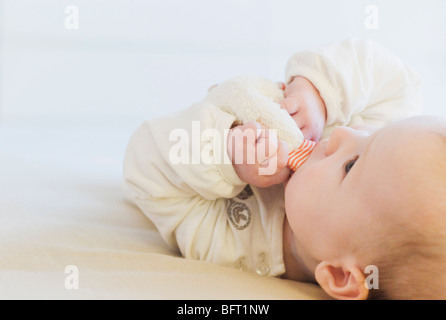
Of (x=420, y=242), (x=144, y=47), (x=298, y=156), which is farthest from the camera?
(x=144, y=47)

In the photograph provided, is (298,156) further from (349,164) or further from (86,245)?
(86,245)

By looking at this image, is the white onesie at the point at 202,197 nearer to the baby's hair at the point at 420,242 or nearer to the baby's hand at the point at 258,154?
the baby's hand at the point at 258,154

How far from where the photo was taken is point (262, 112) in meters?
0.92

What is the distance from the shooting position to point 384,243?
69 cm

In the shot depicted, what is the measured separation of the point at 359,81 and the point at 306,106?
15 cm

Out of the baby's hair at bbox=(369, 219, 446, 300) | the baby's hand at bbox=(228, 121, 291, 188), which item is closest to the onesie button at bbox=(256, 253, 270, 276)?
the baby's hand at bbox=(228, 121, 291, 188)

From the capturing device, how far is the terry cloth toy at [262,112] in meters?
0.91

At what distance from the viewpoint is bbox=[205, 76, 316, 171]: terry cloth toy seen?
0.91 metres

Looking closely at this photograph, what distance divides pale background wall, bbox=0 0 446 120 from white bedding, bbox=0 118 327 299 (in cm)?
77

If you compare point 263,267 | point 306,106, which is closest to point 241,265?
point 263,267

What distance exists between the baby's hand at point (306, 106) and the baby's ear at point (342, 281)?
33 cm

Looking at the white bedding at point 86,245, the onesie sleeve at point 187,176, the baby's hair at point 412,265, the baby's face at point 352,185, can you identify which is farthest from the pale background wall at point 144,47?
the baby's hair at point 412,265

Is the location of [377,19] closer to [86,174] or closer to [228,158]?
[86,174]
